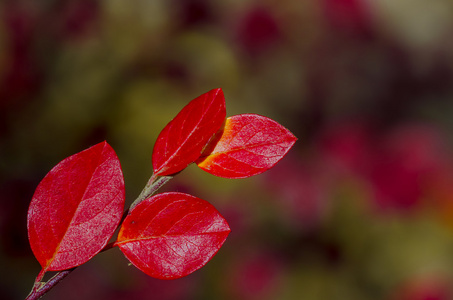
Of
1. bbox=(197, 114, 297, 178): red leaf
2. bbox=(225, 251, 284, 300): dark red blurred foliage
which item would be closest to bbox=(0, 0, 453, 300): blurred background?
bbox=(225, 251, 284, 300): dark red blurred foliage

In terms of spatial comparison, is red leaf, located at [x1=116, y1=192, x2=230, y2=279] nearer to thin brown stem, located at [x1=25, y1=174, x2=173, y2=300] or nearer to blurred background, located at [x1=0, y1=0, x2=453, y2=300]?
thin brown stem, located at [x1=25, y1=174, x2=173, y2=300]

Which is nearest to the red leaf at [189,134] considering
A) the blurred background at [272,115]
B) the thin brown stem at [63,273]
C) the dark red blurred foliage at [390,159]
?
the thin brown stem at [63,273]

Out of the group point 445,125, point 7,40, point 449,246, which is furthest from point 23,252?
point 445,125

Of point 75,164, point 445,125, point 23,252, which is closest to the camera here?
point 75,164

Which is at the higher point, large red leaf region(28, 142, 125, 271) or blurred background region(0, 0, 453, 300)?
large red leaf region(28, 142, 125, 271)

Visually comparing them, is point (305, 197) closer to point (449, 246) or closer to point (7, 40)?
point (449, 246)

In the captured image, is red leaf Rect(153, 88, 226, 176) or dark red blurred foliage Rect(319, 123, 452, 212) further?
dark red blurred foliage Rect(319, 123, 452, 212)

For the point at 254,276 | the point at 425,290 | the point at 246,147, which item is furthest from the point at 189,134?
the point at 425,290

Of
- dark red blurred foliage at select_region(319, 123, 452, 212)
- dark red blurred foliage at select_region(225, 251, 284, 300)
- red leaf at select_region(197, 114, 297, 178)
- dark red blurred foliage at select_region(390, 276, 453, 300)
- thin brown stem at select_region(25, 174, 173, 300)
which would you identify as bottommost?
dark red blurred foliage at select_region(225, 251, 284, 300)

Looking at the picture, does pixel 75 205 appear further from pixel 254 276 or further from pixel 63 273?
pixel 254 276
